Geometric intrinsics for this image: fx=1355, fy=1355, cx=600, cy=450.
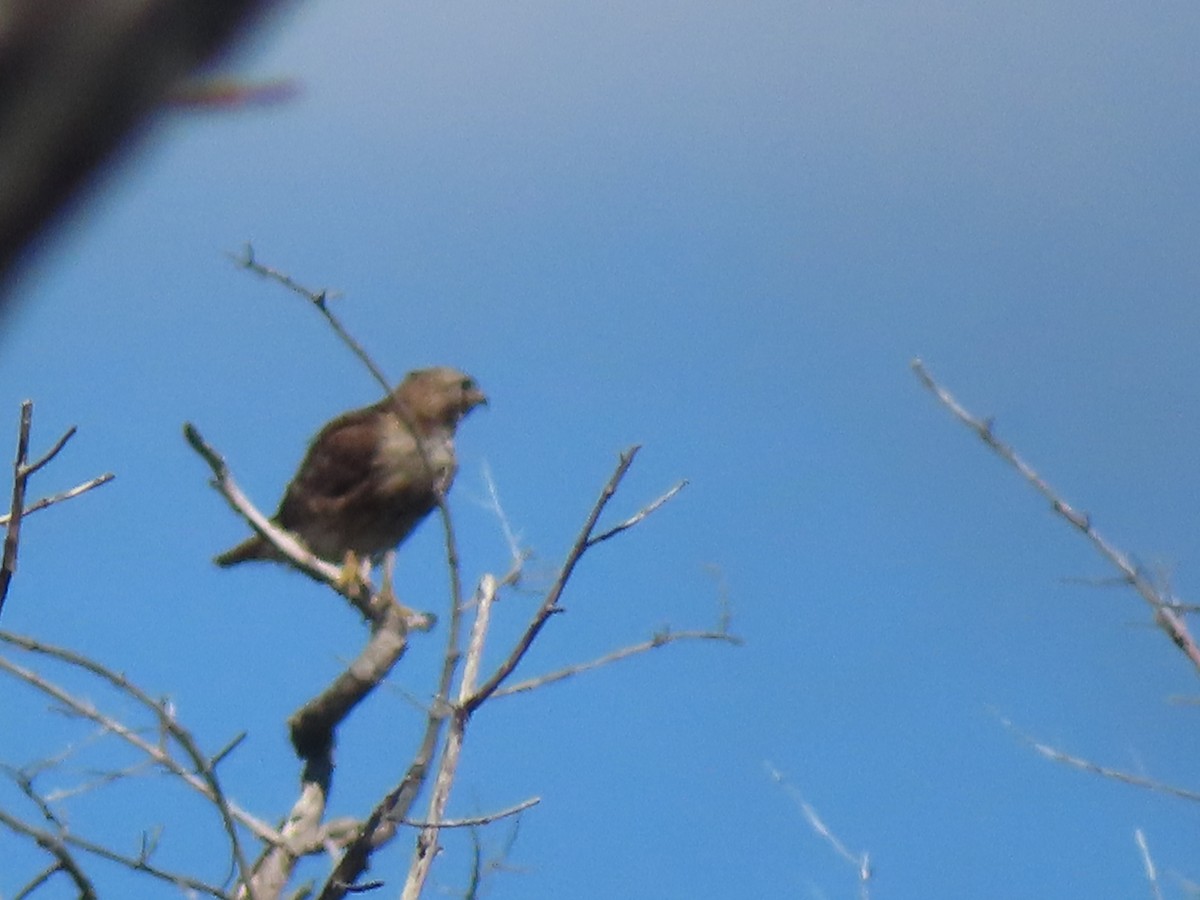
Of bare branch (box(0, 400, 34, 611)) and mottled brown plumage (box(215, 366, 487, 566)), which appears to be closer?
bare branch (box(0, 400, 34, 611))

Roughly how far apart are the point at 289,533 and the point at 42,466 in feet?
10.7

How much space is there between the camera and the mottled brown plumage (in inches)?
246

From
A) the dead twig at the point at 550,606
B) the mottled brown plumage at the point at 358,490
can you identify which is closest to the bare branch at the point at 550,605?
the dead twig at the point at 550,606

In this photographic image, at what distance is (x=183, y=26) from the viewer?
2.73 feet

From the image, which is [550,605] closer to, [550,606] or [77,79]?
[550,606]

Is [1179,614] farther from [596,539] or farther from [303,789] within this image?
[303,789]

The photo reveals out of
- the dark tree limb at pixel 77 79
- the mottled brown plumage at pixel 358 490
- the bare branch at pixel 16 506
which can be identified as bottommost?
the dark tree limb at pixel 77 79

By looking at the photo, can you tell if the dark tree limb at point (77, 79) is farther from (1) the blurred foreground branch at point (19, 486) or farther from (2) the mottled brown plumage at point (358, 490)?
(2) the mottled brown plumage at point (358, 490)

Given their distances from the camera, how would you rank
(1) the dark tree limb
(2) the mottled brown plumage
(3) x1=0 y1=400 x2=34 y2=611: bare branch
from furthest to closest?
(2) the mottled brown plumage → (3) x1=0 y1=400 x2=34 y2=611: bare branch → (1) the dark tree limb

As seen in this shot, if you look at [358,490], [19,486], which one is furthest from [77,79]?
[358,490]

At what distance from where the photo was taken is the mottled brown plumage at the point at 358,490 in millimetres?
6258

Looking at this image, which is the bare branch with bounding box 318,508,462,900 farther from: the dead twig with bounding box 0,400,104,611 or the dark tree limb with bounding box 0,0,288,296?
the dark tree limb with bounding box 0,0,288,296

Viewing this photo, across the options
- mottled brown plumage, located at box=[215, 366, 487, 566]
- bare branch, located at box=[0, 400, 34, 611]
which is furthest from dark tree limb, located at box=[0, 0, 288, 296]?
mottled brown plumage, located at box=[215, 366, 487, 566]

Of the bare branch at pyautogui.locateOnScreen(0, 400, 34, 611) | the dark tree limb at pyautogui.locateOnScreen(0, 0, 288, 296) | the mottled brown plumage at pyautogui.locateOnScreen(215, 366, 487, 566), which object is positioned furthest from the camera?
the mottled brown plumage at pyautogui.locateOnScreen(215, 366, 487, 566)
